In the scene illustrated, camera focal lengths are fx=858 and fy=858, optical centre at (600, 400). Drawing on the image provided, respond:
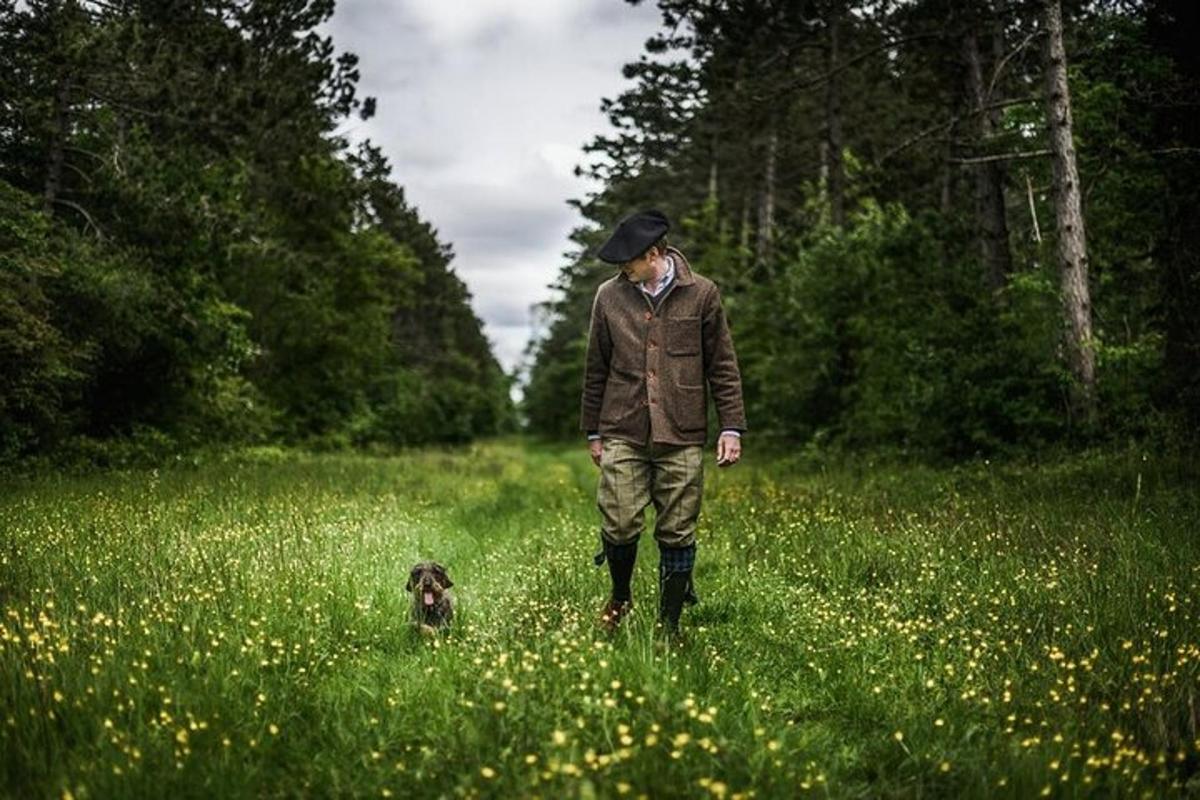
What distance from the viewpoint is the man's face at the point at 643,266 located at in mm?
5051

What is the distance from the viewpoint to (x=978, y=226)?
634 inches

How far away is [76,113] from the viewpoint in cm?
1380

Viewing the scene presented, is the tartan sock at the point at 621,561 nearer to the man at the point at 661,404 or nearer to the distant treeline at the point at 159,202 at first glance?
the man at the point at 661,404

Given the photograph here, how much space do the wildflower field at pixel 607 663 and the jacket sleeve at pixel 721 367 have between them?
132 centimetres

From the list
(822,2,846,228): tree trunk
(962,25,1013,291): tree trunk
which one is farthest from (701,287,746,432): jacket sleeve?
(822,2,846,228): tree trunk

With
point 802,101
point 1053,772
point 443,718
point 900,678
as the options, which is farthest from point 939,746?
point 802,101

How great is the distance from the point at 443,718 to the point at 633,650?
958mm

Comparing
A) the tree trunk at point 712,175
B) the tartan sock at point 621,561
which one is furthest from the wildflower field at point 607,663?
the tree trunk at point 712,175

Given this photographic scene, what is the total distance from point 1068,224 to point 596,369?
8.63 m

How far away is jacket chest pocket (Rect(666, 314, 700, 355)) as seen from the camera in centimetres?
517

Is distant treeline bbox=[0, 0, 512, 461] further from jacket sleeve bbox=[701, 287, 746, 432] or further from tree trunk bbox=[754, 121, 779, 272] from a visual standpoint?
tree trunk bbox=[754, 121, 779, 272]

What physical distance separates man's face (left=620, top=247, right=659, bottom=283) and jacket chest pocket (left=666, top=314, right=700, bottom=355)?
0.30 metres

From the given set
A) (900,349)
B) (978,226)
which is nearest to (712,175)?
(978,226)

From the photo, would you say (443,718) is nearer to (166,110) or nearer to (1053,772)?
(1053,772)
